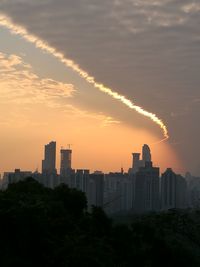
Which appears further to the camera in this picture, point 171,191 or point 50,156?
point 50,156

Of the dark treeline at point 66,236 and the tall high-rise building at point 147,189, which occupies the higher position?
the tall high-rise building at point 147,189

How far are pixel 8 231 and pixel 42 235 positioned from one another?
3.36 ft

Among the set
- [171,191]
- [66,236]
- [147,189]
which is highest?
[147,189]

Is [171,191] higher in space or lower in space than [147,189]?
lower

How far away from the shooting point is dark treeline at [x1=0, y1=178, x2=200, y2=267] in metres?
14.9

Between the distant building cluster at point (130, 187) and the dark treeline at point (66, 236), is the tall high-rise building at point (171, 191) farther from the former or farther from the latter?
the dark treeline at point (66, 236)

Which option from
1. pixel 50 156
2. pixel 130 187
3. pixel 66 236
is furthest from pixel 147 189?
pixel 66 236

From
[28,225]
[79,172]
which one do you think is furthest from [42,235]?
[79,172]

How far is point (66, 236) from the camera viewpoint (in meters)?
15.9

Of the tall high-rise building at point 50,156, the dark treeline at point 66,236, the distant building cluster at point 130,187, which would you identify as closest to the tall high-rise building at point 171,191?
the distant building cluster at point 130,187

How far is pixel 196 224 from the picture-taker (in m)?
34.0

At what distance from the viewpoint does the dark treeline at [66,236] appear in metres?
14.9

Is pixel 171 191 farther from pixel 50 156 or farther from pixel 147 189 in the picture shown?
pixel 50 156

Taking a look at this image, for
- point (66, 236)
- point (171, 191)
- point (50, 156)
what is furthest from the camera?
point (50, 156)
